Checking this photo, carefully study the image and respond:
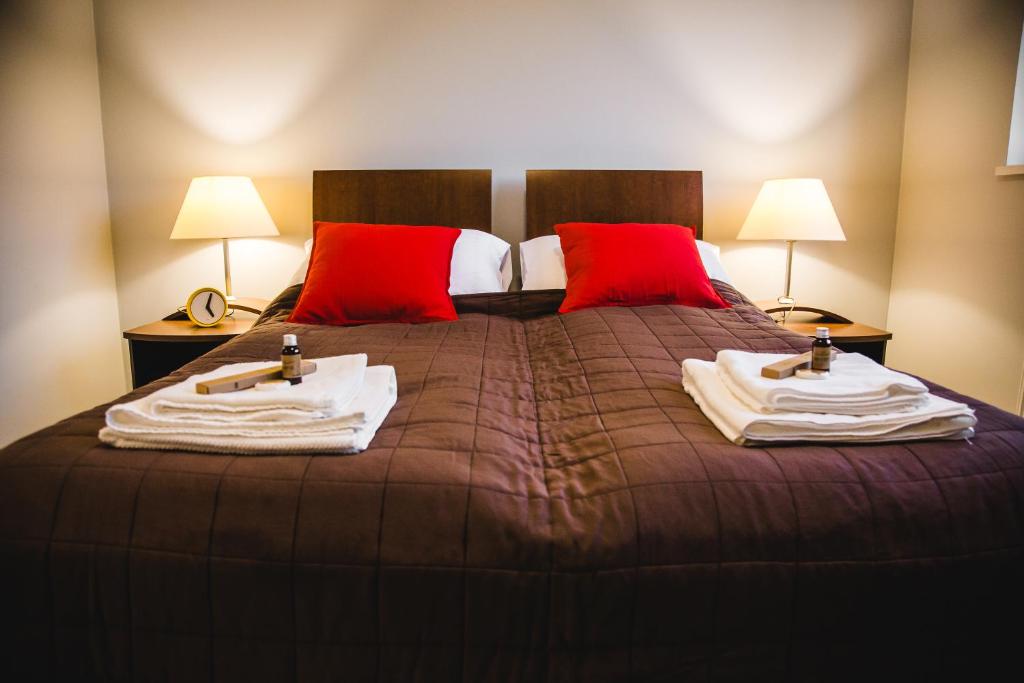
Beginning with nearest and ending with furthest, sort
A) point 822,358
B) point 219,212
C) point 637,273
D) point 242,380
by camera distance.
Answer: point 242,380, point 822,358, point 637,273, point 219,212

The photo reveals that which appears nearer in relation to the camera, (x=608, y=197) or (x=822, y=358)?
(x=822, y=358)

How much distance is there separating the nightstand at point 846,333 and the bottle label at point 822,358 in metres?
1.11

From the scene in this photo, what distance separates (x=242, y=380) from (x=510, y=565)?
613 millimetres

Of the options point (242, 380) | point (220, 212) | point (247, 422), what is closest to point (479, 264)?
point (220, 212)

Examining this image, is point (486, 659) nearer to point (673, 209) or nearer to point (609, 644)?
point (609, 644)

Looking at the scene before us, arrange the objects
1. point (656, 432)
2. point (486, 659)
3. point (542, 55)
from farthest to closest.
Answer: point (542, 55) → point (656, 432) → point (486, 659)

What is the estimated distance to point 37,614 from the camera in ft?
3.11

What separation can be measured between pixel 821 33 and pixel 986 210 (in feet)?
3.35

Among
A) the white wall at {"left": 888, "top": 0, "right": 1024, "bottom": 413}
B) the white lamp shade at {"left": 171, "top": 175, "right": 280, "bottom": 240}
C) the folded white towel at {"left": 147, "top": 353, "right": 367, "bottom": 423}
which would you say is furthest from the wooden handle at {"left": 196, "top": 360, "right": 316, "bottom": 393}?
the white wall at {"left": 888, "top": 0, "right": 1024, "bottom": 413}

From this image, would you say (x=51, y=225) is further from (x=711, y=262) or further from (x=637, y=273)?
(x=711, y=262)

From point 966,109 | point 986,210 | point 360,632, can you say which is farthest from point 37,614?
point 966,109

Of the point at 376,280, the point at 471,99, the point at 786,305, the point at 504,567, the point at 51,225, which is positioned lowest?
the point at 504,567

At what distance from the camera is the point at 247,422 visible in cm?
110

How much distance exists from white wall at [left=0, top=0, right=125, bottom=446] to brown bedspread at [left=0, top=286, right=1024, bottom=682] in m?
1.88
